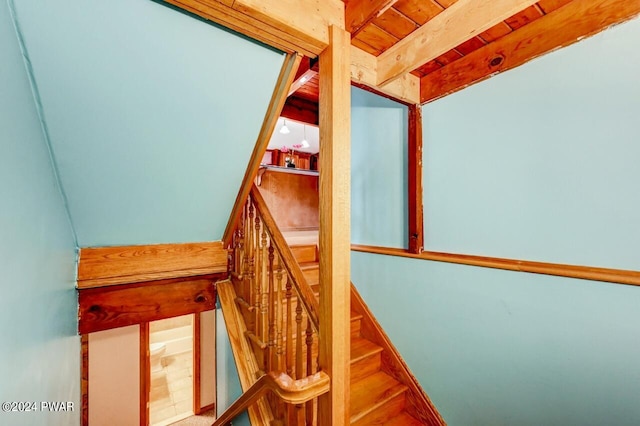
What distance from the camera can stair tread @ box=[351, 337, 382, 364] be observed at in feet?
6.91

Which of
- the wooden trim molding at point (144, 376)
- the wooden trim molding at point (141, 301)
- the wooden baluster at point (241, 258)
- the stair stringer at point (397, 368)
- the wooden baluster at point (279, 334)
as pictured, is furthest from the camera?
the wooden trim molding at point (144, 376)

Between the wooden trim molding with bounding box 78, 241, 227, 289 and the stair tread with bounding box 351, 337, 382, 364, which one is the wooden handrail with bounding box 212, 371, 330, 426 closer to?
the stair tread with bounding box 351, 337, 382, 364

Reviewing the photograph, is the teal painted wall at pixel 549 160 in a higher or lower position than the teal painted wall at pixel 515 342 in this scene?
higher

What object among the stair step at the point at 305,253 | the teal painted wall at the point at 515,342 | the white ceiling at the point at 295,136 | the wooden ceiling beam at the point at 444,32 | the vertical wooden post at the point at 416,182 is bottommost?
the teal painted wall at the point at 515,342

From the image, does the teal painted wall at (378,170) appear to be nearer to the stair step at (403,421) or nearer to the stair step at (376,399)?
the stair step at (376,399)

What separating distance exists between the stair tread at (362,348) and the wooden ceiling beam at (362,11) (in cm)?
218

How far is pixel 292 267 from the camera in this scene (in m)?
1.48

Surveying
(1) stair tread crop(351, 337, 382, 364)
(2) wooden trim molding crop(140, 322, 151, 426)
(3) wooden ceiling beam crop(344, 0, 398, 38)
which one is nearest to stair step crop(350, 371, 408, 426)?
(1) stair tread crop(351, 337, 382, 364)

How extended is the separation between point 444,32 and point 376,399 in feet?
7.85

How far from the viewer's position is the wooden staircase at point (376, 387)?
1.91 meters

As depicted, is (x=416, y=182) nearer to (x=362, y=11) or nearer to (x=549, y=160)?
(x=549, y=160)

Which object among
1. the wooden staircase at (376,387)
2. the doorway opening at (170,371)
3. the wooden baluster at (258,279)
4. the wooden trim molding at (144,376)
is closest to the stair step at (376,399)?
the wooden staircase at (376,387)

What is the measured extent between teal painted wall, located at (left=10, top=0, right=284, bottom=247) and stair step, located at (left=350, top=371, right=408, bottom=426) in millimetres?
1760

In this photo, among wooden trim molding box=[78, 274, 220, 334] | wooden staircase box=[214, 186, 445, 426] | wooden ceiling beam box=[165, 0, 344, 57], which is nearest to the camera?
wooden ceiling beam box=[165, 0, 344, 57]
